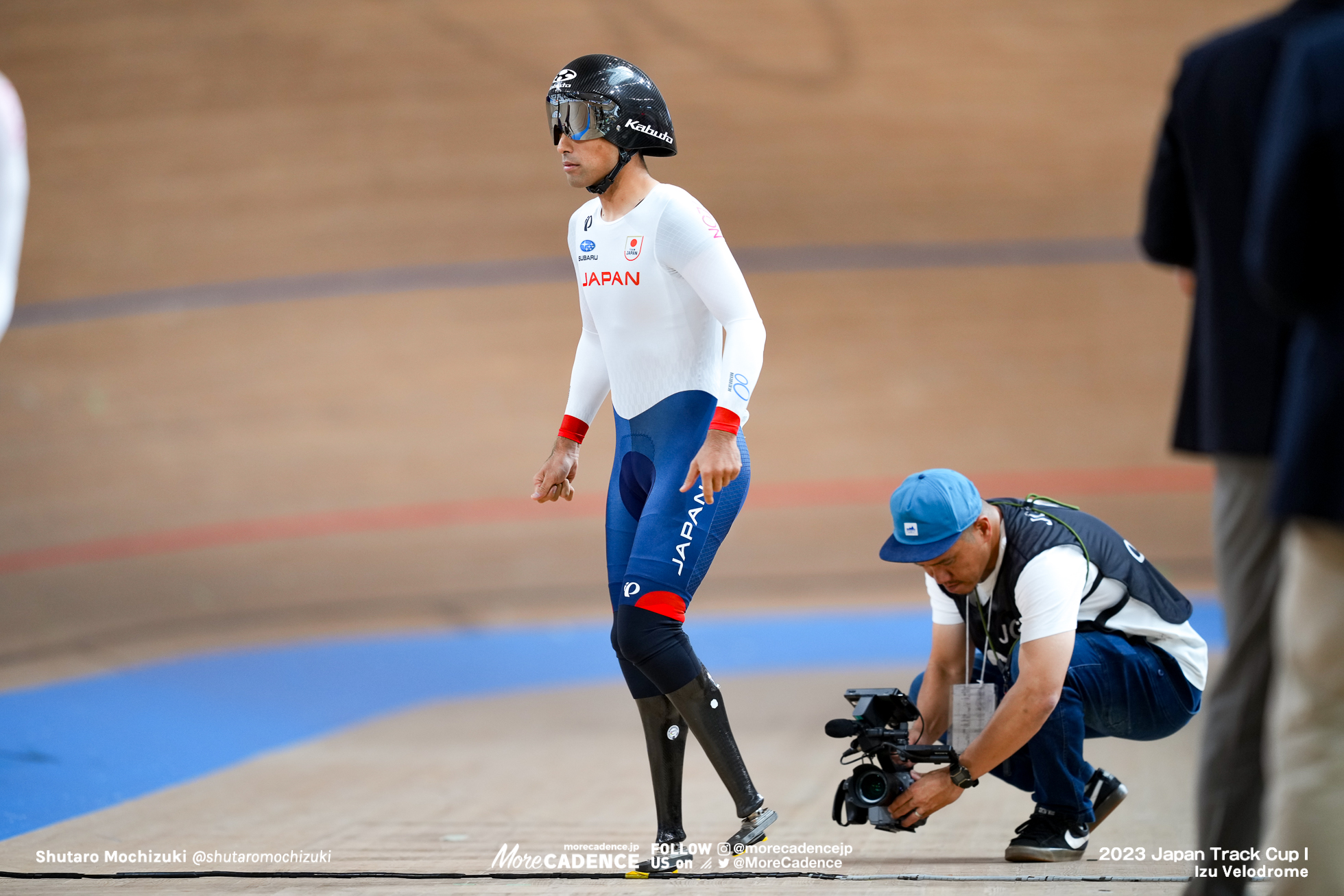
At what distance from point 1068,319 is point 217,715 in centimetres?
583

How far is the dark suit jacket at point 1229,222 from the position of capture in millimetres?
1479

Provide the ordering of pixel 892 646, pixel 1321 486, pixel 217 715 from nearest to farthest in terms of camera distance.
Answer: pixel 1321 486
pixel 217 715
pixel 892 646

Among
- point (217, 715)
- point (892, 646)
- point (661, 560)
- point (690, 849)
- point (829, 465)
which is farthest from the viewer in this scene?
point (829, 465)

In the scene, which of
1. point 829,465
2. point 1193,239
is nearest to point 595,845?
point 1193,239

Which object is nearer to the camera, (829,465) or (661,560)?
(661,560)

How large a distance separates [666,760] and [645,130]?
3.95ft

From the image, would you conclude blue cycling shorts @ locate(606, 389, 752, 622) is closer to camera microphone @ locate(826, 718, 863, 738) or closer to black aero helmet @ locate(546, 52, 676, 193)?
camera microphone @ locate(826, 718, 863, 738)

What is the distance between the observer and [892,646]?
621cm

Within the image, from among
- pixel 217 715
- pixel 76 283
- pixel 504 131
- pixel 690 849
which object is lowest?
pixel 690 849

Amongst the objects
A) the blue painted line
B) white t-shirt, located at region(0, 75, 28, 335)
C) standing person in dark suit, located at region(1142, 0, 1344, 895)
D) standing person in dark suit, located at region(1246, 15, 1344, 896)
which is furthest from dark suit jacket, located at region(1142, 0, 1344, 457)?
the blue painted line

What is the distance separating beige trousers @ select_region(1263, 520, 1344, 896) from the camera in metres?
1.27

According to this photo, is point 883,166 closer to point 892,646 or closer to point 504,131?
point 504,131

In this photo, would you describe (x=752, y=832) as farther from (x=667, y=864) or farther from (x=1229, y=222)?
(x=1229, y=222)

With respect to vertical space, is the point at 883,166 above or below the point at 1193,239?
above
